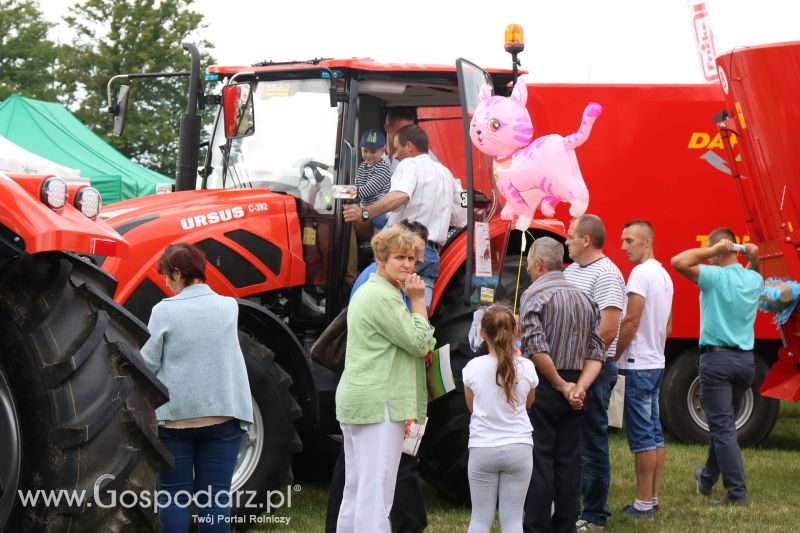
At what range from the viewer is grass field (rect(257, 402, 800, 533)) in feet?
19.6

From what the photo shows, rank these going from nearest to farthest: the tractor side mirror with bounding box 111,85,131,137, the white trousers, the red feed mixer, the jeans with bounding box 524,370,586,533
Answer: the white trousers → the jeans with bounding box 524,370,586,533 → the tractor side mirror with bounding box 111,85,131,137 → the red feed mixer

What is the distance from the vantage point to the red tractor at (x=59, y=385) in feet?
10.2

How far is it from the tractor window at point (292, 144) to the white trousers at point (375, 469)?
207cm

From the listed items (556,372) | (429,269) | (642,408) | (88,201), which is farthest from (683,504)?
(88,201)

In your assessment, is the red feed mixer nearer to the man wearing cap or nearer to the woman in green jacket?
the man wearing cap

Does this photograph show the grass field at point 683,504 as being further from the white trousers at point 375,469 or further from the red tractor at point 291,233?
the white trousers at point 375,469

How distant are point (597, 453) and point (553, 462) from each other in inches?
27.1

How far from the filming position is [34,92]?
30656mm

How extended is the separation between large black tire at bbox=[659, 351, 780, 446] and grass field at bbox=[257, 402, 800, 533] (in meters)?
0.32

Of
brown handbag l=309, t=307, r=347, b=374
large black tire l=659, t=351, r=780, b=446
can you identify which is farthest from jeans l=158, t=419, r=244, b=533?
large black tire l=659, t=351, r=780, b=446

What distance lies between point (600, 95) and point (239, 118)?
152 inches

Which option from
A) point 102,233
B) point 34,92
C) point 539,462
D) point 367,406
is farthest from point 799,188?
Answer: point 34,92

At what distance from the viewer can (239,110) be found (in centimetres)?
602

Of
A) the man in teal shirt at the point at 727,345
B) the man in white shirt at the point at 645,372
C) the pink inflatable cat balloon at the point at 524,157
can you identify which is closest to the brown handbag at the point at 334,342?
the pink inflatable cat balloon at the point at 524,157
